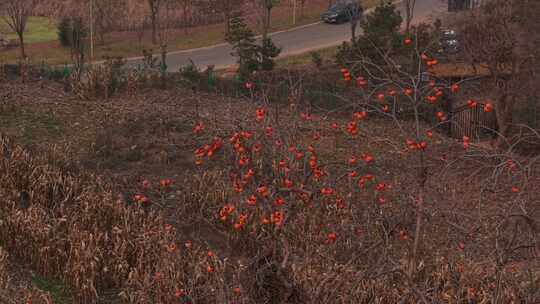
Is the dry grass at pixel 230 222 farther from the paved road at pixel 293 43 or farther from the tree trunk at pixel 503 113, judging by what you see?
the paved road at pixel 293 43

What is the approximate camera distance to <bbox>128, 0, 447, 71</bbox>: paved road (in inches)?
1054

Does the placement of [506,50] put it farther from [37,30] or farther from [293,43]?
[37,30]

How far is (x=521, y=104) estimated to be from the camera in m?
16.2

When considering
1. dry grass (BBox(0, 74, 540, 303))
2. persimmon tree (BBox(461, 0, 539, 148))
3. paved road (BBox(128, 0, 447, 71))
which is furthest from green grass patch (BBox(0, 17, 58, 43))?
persimmon tree (BBox(461, 0, 539, 148))

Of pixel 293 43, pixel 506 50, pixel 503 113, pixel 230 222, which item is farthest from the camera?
pixel 293 43

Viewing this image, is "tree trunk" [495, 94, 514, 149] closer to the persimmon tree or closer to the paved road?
the persimmon tree

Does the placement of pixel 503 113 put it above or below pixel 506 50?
below

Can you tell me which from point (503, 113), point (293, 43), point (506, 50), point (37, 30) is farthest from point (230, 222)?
point (37, 30)

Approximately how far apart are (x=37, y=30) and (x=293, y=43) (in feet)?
50.0

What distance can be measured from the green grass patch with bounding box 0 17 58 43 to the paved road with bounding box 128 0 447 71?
28.8 feet

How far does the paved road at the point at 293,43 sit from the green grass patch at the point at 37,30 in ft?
28.8

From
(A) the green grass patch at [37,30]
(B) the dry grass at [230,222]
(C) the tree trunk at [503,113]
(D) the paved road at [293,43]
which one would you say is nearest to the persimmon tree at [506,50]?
(C) the tree trunk at [503,113]

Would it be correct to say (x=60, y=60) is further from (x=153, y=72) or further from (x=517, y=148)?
(x=517, y=148)

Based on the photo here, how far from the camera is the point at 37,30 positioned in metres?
36.2
